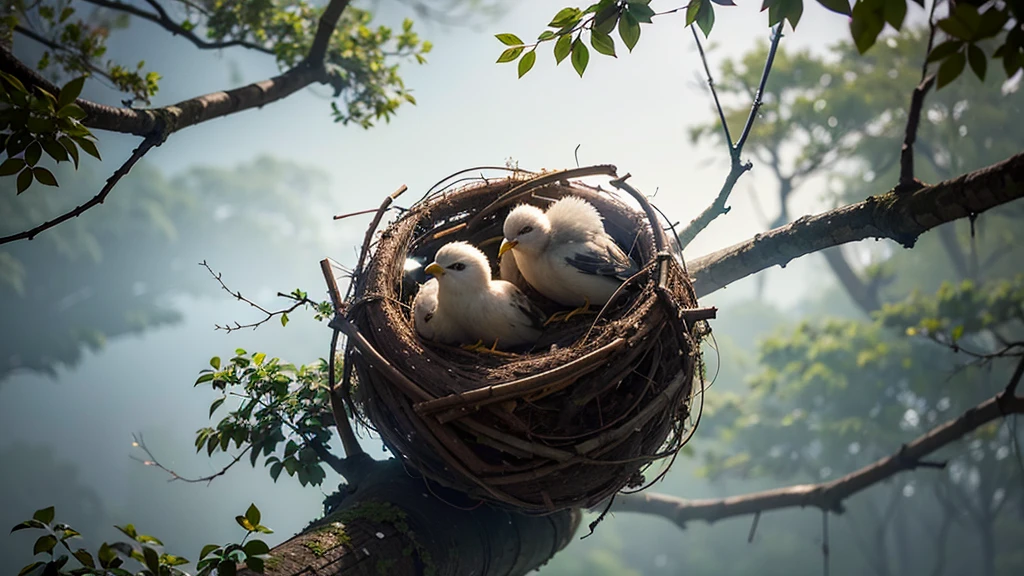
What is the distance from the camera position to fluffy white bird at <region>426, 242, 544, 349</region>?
218 cm

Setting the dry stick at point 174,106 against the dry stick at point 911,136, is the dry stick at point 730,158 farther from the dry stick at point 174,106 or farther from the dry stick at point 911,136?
the dry stick at point 174,106

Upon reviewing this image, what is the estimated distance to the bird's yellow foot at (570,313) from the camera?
2.30 meters

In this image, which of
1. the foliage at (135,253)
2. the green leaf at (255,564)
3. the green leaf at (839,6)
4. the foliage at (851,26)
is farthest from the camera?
the foliage at (135,253)

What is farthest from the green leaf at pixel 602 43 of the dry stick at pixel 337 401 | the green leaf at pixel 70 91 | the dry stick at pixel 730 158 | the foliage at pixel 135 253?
the foliage at pixel 135 253

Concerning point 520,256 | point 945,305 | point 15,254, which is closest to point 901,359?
point 945,305

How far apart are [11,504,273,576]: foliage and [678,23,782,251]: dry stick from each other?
5.12ft

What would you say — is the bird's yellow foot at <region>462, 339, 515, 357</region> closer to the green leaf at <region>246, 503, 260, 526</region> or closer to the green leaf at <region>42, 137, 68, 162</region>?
the green leaf at <region>246, 503, 260, 526</region>

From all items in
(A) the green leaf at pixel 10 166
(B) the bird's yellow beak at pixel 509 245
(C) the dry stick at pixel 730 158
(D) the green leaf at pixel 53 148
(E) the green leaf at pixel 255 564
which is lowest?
(E) the green leaf at pixel 255 564

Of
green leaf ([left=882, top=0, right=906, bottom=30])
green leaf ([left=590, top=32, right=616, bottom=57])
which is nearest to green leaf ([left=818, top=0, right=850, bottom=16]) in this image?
green leaf ([left=882, top=0, right=906, bottom=30])

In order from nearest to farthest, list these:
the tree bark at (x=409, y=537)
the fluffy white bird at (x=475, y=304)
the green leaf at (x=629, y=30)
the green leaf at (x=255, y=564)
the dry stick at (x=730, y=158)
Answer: the green leaf at (x=255, y=564) < the green leaf at (x=629, y=30) < the tree bark at (x=409, y=537) < the dry stick at (x=730, y=158) < the fluffy white bird at (x=475, y=304)

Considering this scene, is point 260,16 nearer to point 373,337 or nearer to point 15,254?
point 373,337

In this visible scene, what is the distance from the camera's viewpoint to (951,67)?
100 cm

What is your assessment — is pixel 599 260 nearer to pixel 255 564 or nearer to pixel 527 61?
pixel 527 61

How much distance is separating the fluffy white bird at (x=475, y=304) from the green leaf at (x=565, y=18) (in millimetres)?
932
